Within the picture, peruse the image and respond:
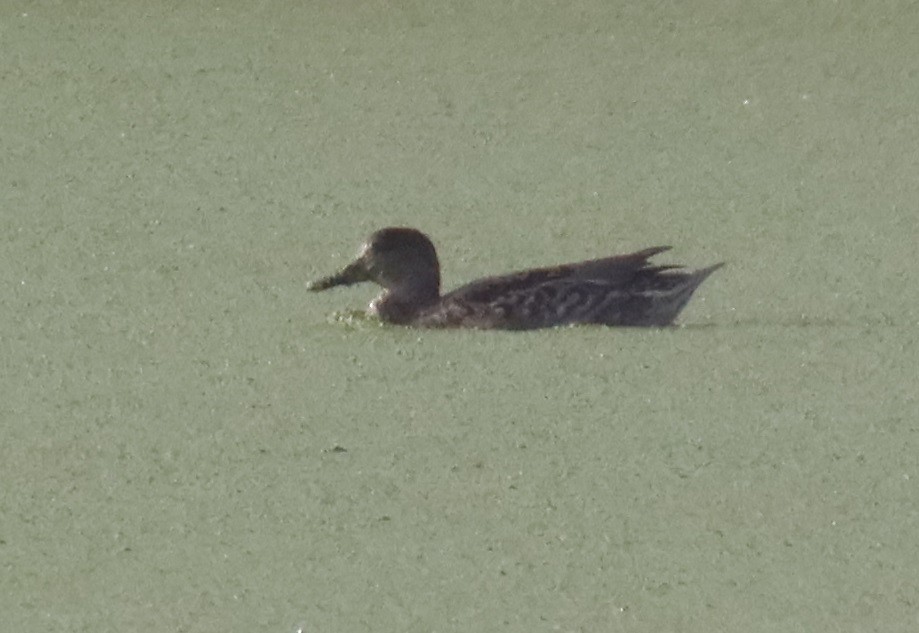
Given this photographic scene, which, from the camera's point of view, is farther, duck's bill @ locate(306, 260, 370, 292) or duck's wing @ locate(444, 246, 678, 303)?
duck's bill @ locate(306, 260, 370, 292)

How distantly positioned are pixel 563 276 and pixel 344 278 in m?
0.37

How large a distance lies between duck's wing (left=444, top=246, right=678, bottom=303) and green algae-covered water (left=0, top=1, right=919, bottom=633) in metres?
0.06

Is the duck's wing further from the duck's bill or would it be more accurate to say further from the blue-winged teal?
the duck's bill

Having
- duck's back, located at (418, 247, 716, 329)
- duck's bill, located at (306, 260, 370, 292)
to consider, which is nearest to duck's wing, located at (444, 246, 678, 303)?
duck's back, located at (418, 247, 716, 329)

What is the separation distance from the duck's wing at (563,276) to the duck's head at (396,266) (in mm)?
55

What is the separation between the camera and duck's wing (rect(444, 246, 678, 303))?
426 cm

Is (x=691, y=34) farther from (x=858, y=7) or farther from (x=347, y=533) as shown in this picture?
(x=347, y=533)

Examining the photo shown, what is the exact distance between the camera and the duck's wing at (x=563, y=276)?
4262 millimetres

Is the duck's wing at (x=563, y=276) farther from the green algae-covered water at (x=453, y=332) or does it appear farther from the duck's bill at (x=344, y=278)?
the duck's bill at (x=344, y=278)

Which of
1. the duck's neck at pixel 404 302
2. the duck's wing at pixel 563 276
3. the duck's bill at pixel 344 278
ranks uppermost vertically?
the duck's wing at pixel 563 276

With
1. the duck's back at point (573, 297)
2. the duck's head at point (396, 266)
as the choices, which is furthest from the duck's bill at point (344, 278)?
the duck's back at point (573, 297)

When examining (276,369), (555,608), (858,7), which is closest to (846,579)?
(555,608)

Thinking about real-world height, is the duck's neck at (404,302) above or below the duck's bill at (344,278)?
below

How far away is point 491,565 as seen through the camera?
10.5ft
